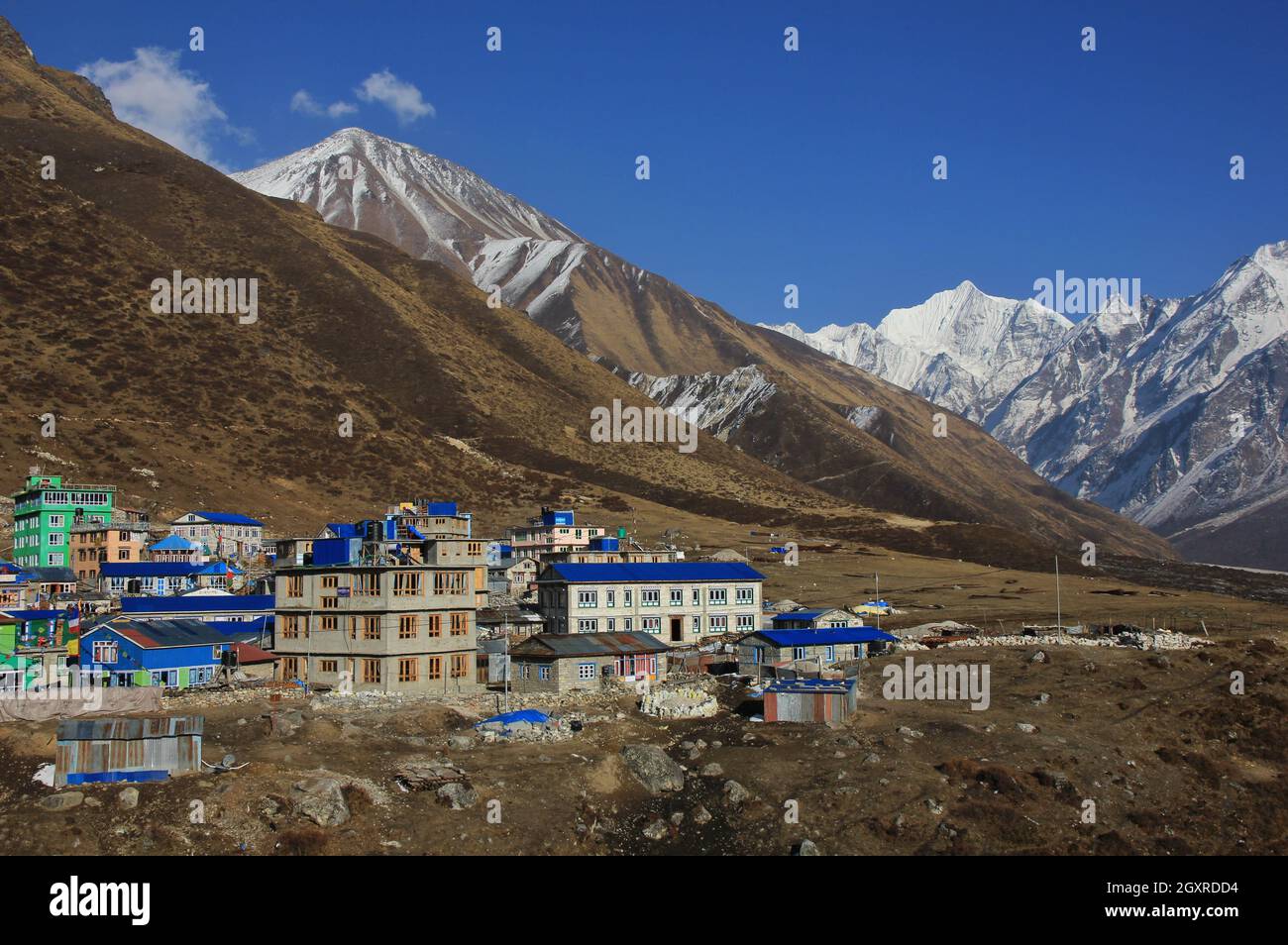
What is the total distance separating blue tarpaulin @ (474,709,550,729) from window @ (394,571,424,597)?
7999 mm

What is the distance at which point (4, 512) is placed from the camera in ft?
343

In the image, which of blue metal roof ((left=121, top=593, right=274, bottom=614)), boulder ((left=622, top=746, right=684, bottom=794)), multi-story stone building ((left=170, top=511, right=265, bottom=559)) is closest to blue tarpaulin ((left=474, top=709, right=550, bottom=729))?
boulder ((left=622, top=746, right=684, bottom=794))

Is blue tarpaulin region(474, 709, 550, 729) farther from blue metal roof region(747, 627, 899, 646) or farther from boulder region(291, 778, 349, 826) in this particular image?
blue metal roof region(747, 627, 899, 646)

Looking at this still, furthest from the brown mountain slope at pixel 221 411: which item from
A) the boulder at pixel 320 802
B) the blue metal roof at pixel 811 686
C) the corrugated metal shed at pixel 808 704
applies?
the boulder at pixel 320 802

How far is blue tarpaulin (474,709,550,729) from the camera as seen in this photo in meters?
48.1

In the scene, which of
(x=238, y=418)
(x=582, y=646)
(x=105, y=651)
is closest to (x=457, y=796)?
(x=582, y=646)

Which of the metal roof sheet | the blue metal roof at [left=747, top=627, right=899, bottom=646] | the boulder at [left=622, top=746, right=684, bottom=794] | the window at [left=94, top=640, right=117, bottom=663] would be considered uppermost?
the window at [left=94, top=640, right=117, bottom=663]

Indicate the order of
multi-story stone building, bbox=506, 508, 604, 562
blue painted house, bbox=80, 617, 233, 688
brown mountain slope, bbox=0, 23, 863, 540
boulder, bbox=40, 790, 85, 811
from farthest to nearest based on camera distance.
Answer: brown mountain slope, bbox=0, 23, 863, 540, multi-story stone building, bbox=506, 508, 604, 562, blue painted house, bbox=80, 617, 233, 688, boulder, bbox=40, 790, 85, 811

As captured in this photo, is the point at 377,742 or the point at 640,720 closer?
the point at 377,742

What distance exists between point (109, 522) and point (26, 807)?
220 ft
